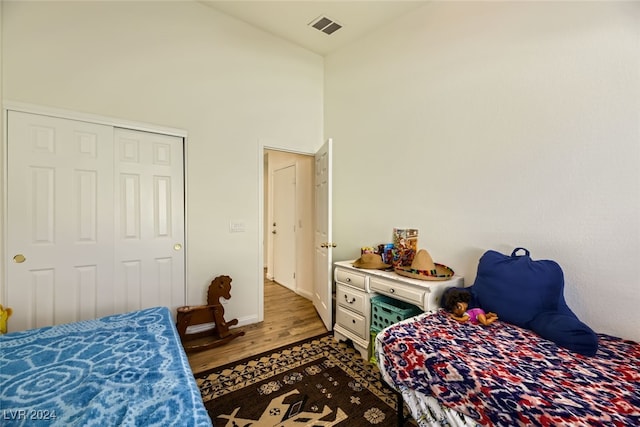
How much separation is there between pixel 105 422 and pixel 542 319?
2086 mm

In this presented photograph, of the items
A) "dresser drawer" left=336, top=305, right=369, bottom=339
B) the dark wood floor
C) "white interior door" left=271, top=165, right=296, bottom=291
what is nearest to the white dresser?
"dresser drawer" left=336, top=305, right=369, bottom=339

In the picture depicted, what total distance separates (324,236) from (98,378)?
2047 mm

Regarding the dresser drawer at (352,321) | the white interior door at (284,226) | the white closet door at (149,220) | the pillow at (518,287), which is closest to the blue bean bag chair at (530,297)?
the pillow at (518,287)

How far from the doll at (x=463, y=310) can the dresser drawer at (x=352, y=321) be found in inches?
29.4

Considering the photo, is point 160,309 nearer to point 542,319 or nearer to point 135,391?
point 135,391

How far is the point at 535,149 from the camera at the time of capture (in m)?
1.82

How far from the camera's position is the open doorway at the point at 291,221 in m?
3.86

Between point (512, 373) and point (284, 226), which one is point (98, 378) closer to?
point (512, 373)

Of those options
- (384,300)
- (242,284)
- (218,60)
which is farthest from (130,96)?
(384,300)

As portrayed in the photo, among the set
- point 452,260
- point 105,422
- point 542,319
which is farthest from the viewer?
point 452,260

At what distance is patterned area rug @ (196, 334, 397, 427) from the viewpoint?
1.62m

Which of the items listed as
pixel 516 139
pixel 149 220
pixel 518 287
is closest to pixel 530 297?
pixel 518 287

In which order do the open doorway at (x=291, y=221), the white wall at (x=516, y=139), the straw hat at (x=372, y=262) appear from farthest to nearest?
the open doorway at (x=291, y=221) → the straw hat at (x=372, y=262) → the white wall at (x=516, y=139)

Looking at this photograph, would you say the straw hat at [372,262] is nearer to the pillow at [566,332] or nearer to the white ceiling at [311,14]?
the pillow at [566,332]
